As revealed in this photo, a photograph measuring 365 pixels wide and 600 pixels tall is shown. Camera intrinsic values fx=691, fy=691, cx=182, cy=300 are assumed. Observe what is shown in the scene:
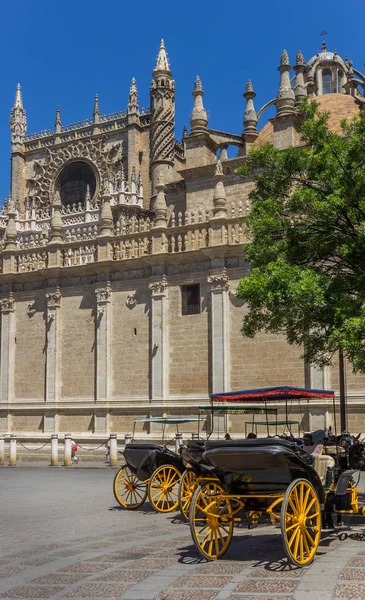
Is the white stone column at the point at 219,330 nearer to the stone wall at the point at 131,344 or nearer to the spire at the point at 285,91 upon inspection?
the stone wall at the point at 131,344

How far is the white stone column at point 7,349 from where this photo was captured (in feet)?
94.6

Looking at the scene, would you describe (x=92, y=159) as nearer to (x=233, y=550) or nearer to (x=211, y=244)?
(x=211, y=244)

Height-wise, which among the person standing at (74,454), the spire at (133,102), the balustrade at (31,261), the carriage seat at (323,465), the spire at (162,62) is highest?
the spire at (133,102)

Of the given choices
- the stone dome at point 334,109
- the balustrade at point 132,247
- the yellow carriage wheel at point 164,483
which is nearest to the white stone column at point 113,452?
the balustrade at point 132,247

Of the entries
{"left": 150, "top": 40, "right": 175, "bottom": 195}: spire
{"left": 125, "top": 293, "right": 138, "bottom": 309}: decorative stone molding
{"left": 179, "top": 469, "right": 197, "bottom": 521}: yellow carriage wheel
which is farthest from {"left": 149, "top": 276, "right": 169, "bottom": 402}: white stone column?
{"left": 179, "top": 469, "right": 197, "bottom": 521}: yellow carriage wheel

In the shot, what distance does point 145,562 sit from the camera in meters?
7.66

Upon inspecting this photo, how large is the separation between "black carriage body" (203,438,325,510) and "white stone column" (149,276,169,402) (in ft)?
57.2

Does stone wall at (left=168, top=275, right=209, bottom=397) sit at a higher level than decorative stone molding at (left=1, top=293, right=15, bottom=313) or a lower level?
lower

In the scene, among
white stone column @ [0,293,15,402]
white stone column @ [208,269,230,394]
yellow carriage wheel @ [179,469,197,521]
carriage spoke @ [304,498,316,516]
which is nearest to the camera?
carriage spoke @ [304,498,316,516]

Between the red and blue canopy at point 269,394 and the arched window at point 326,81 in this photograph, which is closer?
the red and blue canopy at point 269,394

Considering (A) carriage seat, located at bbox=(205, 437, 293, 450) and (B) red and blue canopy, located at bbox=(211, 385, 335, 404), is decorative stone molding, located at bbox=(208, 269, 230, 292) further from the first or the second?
(A) carriage seat, located at bbox=(205, 437, 293, 450)

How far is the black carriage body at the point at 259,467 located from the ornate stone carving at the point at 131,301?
1883 centimetres

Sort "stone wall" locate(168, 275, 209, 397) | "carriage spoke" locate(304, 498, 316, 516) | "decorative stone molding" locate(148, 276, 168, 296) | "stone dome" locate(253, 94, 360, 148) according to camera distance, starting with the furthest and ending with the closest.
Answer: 1. "stone dome" locate(253, 94, 360, 148)
2. "decorative stone molding" locate(148, 276, 168, 296)
3. "stone wall" locate(168, 275, 209, 397)
4. "carriage spoke" locate(304, 498, 316, 516)

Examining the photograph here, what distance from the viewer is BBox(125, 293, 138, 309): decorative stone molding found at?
2680 centimetres
